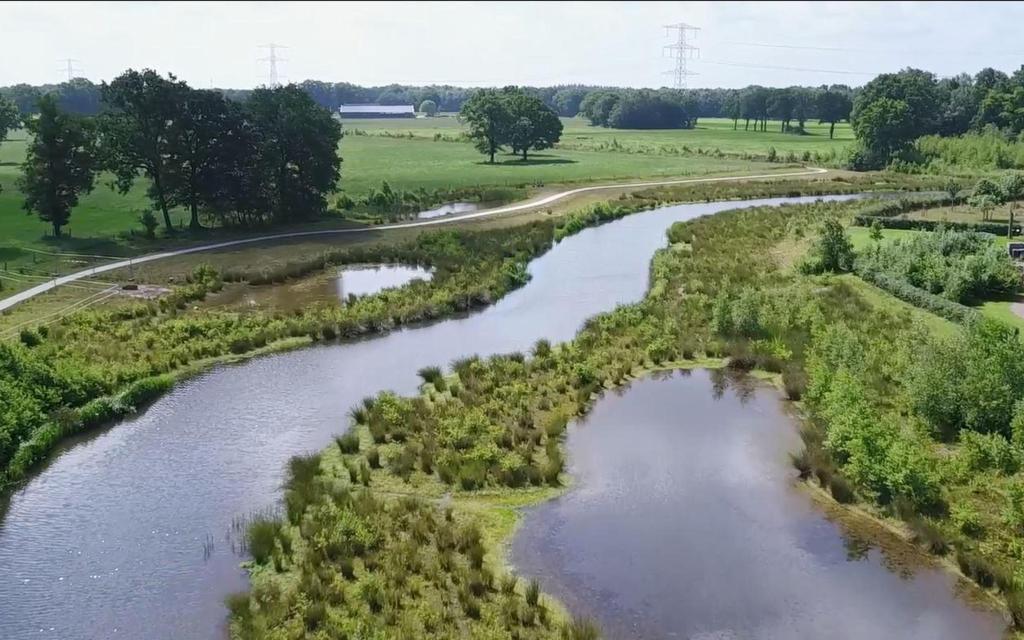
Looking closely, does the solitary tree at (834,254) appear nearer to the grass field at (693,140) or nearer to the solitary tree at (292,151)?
the solitary tree at (292,151)

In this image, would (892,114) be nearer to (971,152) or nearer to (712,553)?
→ (971,152)

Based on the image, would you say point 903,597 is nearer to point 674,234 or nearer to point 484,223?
point 674,234

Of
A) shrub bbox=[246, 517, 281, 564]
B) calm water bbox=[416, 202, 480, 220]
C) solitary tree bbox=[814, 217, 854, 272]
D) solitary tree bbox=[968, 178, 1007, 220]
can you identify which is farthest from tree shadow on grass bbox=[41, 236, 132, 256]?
solitary tree bbox=[968, 178, 1007, 220]

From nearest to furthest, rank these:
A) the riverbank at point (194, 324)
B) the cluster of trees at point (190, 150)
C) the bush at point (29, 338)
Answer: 1. the riverbank at point (194, 324)
2. the bush at point (29, 338)
3. the cluster of trees at point (190, 150)

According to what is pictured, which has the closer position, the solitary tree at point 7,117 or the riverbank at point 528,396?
the riverbank at point 528,396

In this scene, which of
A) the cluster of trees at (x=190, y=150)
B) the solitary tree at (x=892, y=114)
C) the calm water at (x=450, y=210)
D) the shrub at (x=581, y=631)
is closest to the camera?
the shrub at (x=581, y=631)

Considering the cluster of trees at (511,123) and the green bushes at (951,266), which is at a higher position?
the cluster of trees at (511,123)

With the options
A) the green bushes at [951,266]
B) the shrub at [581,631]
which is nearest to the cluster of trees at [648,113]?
the green bushes at [951,266]

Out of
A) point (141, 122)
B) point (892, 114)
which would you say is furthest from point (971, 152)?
point (141, 122)

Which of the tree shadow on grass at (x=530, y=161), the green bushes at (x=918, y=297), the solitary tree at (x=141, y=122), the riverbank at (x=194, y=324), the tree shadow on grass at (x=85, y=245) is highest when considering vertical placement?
the solitary tree at (x=141, y=122)

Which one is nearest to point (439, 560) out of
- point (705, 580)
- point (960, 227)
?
point (705, 580)
